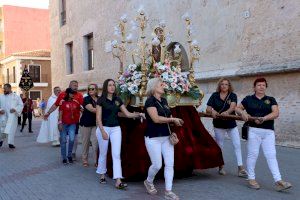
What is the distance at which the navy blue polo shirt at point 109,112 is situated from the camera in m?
6.83

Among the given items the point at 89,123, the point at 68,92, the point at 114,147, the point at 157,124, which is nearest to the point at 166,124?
the point at 157,124

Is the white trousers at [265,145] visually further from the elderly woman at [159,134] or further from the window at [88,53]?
the window at [88,53]

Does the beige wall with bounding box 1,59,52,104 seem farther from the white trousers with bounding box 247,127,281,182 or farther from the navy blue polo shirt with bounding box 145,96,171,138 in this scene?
the white trousers with bounding box 247,127,281,182

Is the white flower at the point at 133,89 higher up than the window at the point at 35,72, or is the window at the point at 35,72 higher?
the window at the point at 35,72

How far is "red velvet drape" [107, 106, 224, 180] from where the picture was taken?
6.98m

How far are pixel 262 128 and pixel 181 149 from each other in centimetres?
141

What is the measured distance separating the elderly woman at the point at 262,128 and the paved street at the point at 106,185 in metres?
0.33

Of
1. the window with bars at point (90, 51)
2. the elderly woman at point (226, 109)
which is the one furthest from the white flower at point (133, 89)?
the window with bars at point (90, 51)

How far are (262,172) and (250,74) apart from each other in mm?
A: 4543

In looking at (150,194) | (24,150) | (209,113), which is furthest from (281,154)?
(24,150)

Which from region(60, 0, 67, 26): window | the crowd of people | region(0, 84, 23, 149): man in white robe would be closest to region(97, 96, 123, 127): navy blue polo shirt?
the crowd of people

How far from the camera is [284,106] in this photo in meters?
10.8

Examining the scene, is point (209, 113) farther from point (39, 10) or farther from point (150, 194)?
point (39, 10)

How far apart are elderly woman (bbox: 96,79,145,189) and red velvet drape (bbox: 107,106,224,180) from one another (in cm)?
33
